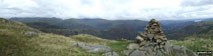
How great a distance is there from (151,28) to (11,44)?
34.3m

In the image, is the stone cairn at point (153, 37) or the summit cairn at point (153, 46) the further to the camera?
the stone cairn at point (153, 37)

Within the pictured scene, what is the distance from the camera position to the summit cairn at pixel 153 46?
1691 inches

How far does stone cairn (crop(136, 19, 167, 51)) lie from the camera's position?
151 ft

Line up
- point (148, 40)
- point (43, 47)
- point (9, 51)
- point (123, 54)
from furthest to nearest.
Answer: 1. point (148, 40)
2. point (123, 54)
3. point (43, 47)
4. point (9, 51)

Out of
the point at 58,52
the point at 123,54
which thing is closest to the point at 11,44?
the point at 58,52

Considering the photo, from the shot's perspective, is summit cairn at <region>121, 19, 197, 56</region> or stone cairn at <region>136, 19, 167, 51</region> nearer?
summit cairn at <region>121, 19, 197, 56</region>

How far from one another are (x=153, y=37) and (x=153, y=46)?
301cm

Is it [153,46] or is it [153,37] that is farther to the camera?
[153,37]

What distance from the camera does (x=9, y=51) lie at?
32.8m

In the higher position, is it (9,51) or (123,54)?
(9,51)

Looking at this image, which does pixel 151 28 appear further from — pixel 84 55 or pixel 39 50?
pixel 39 50

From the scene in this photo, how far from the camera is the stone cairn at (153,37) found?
46031 millimetres

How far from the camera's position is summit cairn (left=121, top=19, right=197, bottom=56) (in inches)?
1691

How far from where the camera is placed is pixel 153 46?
45.2 meters
